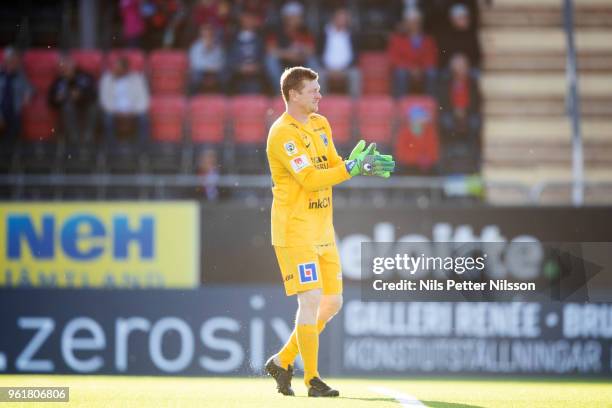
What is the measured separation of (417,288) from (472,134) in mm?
3689

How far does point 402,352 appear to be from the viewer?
1248 cm

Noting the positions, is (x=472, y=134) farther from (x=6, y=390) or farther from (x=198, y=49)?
(x=6, y=390)

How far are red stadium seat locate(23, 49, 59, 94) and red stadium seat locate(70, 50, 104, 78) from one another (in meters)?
0.29

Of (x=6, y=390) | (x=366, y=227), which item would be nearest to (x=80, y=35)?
(x=366, y=227)

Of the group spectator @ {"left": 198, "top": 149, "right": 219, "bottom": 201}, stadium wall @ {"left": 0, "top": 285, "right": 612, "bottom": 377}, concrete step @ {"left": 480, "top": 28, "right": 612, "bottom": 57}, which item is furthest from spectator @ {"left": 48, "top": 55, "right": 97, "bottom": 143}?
concrete step @ {"left": 480, "top": 28, "right": 612, "bottom": 57}

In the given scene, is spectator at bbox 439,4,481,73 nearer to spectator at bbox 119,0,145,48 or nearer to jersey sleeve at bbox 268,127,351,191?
spectator at bbox 119,0,145,48

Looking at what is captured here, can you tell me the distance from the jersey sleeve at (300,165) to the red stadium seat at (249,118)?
25.1 ft

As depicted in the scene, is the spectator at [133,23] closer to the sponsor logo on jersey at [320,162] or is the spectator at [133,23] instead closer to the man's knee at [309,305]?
the sponsor logo on jersey at [320,162]

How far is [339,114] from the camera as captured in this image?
614 inches

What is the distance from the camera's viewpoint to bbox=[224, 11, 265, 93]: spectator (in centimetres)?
1614

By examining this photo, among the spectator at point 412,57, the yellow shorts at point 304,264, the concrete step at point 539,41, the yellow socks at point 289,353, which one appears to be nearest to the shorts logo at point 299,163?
the yellow shorts at point 304,264

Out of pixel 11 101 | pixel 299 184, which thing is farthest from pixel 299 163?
pixel 11 101

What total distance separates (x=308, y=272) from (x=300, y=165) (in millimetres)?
636

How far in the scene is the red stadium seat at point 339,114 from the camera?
50.7ft
